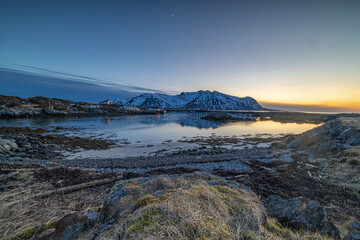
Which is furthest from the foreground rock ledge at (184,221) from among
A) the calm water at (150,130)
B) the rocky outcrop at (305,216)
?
the calm water at (150,130)

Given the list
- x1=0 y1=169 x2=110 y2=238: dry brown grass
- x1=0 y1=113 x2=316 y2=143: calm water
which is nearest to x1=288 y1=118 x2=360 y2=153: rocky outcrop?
x1=0 y1=113 x2=316 y2=143: calm water

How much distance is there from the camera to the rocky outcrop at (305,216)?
2938 mm

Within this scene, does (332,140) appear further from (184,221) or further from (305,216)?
(184,221)

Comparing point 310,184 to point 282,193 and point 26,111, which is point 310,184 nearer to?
point 282,193

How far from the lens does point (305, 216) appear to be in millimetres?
3098

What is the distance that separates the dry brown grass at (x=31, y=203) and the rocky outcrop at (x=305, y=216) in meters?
5.41

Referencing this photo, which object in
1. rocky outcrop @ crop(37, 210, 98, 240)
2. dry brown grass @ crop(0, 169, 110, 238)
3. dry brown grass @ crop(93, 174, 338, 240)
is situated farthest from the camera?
dry brown grass @ crop(0, 169, 110, 238)

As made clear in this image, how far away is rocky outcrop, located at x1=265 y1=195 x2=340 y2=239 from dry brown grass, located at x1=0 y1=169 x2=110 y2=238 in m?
5.41

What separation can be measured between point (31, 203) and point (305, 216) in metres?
7.64

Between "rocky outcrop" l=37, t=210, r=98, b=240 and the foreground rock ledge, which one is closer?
the foreground rock ledge

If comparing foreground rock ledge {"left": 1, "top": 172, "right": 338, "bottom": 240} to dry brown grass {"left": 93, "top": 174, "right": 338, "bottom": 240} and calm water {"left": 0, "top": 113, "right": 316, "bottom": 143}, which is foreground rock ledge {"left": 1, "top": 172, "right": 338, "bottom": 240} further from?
calm water {"left": 0, "top": 113, "right": 316, "bottom": 143}

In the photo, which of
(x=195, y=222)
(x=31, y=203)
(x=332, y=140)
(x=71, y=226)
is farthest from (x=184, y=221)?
(x=332, y=140)

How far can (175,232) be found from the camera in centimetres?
185

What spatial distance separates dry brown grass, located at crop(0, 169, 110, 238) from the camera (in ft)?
12.0
